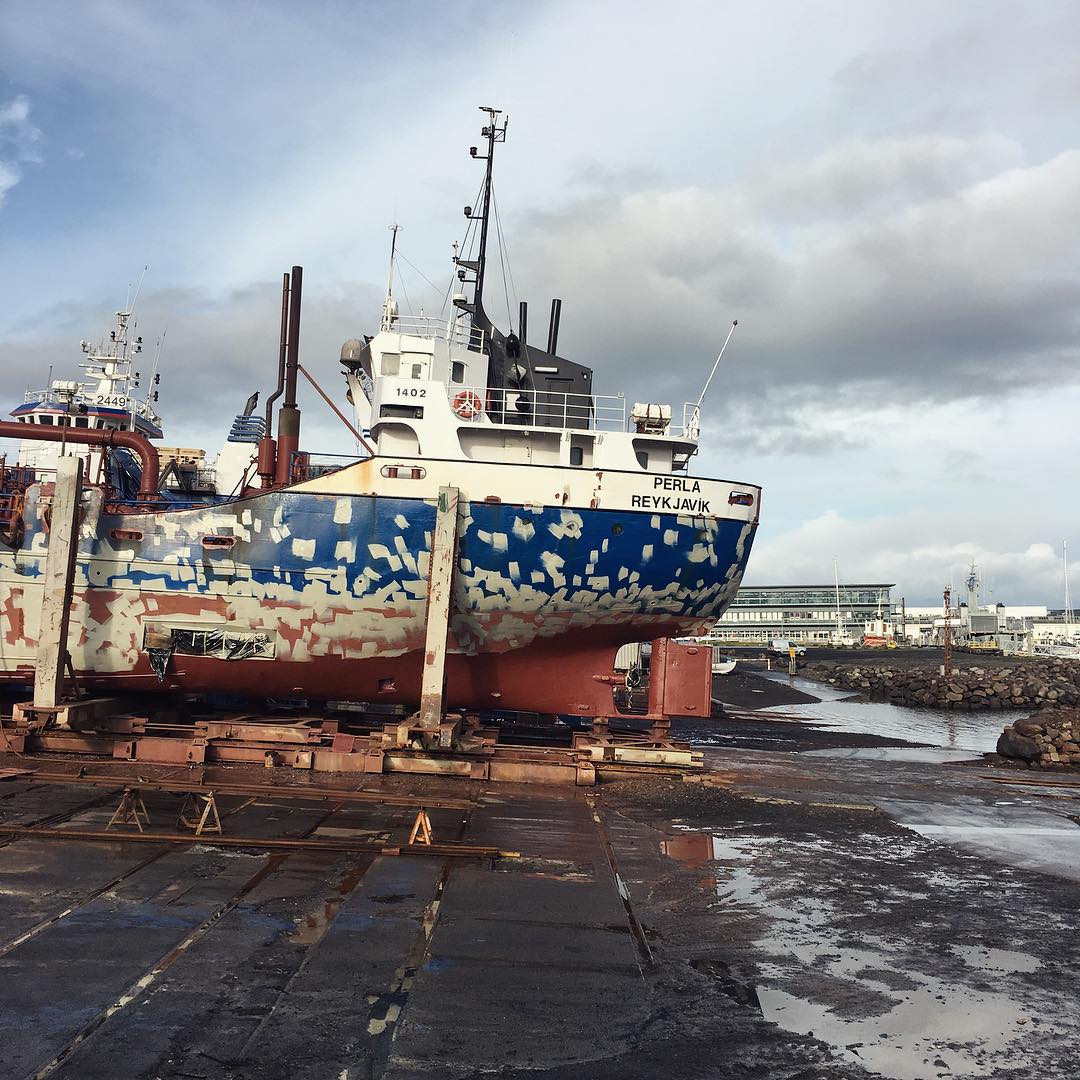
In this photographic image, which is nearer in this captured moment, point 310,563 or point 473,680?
point 310,563

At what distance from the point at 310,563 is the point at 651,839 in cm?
770

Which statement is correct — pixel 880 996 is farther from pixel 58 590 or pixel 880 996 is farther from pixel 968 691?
pixel 968 691

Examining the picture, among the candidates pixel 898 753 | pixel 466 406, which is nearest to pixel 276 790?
pixel 466 406

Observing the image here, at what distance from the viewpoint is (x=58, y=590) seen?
1413cm

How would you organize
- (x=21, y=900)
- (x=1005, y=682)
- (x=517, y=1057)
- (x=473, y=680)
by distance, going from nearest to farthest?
(x=517, y=1057)
(x=21, y=900)
(x=473, y=680)
(x=1005, y=682)

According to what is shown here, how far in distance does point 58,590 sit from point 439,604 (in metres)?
6.03

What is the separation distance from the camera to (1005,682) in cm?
4741

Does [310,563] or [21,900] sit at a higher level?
[310,563]

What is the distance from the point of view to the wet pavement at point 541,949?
5.08m

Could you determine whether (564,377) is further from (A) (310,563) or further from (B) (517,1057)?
(B) (517,1057)

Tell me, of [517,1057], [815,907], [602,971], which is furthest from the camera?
[815,907]

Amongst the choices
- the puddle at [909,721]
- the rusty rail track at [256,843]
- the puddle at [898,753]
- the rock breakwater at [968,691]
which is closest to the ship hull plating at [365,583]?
the rusty rail track at [256,843]

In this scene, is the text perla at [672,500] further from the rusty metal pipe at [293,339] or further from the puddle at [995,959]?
the puddle at [995,959]

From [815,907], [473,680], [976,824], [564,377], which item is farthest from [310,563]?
[976,824]
